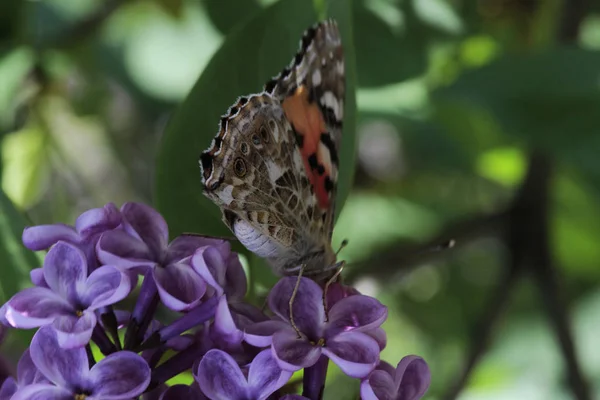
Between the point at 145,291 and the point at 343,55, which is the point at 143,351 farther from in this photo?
the point at 343,55

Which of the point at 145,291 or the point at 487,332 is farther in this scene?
the point at 487,332

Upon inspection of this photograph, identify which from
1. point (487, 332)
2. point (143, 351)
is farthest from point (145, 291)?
point (487, 332)

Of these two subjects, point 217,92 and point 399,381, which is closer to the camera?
Result: point 399,381

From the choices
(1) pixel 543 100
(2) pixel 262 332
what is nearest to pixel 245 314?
(2) pixel 262 332

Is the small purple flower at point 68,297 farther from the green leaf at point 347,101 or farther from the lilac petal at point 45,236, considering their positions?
the green leaf at point 347,101

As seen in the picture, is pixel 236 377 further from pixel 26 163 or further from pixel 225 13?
pixel 26 163

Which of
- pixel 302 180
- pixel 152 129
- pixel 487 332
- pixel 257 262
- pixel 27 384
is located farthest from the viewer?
pixel 152 129
